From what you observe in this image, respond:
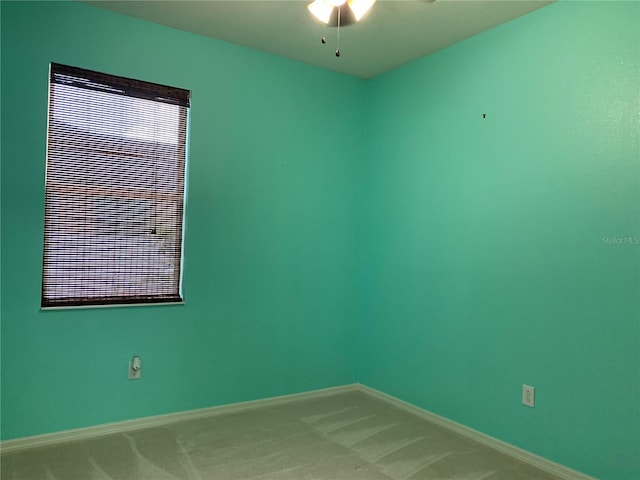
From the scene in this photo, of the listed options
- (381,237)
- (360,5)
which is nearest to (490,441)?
(381,237)

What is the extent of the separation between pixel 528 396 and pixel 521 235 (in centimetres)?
89

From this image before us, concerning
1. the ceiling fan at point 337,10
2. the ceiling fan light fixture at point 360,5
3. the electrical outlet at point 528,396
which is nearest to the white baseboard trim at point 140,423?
the electrical outlet at point 528,396

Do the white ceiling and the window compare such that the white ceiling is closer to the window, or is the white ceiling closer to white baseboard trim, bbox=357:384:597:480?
the window

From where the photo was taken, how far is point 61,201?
8.77 feet

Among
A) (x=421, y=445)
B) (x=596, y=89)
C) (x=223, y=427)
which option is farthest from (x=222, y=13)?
(x=421, y=445)

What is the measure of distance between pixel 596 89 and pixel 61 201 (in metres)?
2.89

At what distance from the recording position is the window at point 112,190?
105 inches

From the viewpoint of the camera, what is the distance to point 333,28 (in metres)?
2.93

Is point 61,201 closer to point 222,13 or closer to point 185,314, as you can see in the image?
point 185,314

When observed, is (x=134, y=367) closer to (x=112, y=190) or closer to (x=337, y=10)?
(x=112, y=190)

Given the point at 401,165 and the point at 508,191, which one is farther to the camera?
the point at 401,165

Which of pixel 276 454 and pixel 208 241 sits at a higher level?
pixel 208 241

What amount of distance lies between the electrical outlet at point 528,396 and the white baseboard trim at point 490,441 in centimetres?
26

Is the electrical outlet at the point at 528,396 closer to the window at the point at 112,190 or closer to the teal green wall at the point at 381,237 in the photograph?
the teal green wall at the point at 381,237
